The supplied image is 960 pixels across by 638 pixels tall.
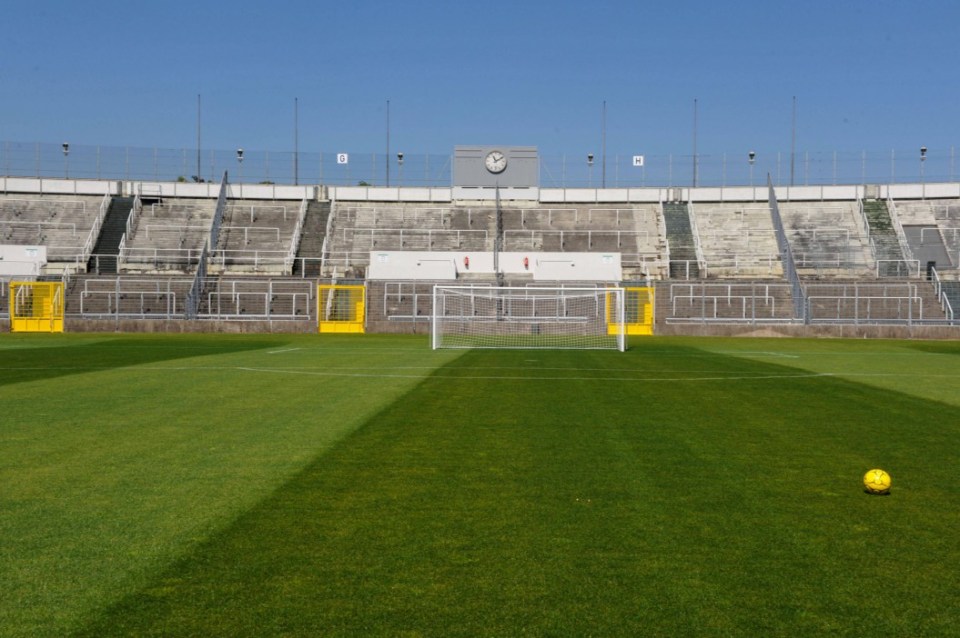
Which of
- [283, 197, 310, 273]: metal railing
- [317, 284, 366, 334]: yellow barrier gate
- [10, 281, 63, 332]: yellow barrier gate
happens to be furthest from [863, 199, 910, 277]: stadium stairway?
[10, 281, 63, 332]: yellow barrier gate

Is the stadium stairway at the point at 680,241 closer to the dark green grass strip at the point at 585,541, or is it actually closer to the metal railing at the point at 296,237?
the metal railing at the point at 296,237

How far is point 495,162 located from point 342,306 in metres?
21.0

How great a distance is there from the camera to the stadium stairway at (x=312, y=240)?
5675 cm

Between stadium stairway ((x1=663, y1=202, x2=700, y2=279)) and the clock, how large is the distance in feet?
35.9

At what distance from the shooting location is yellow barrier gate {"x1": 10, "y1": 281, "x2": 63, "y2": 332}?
4359 centimetres

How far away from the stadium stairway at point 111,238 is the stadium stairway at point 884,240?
4309 centimetres

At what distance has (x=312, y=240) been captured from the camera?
59031 mm

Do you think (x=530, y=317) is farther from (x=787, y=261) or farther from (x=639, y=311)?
(x=787, y=261)

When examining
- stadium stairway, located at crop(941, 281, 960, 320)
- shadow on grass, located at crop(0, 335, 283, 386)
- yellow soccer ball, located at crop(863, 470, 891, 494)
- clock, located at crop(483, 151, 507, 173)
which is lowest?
shadow on grass, located at crop(0, 335, 283, 386)

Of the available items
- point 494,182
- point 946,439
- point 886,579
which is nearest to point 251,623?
point 886,579

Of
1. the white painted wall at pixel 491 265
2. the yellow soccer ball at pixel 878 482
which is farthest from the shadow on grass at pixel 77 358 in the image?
the white painted wall at pixel 491 265

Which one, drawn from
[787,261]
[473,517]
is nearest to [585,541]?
[473,517]

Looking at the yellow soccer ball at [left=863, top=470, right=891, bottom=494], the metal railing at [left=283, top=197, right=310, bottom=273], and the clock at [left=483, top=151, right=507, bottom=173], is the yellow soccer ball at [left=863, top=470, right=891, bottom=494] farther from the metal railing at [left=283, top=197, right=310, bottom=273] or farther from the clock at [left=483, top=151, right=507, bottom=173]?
the clock at [left=483, top=151, right=507, bottom=173]

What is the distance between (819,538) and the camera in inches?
220
